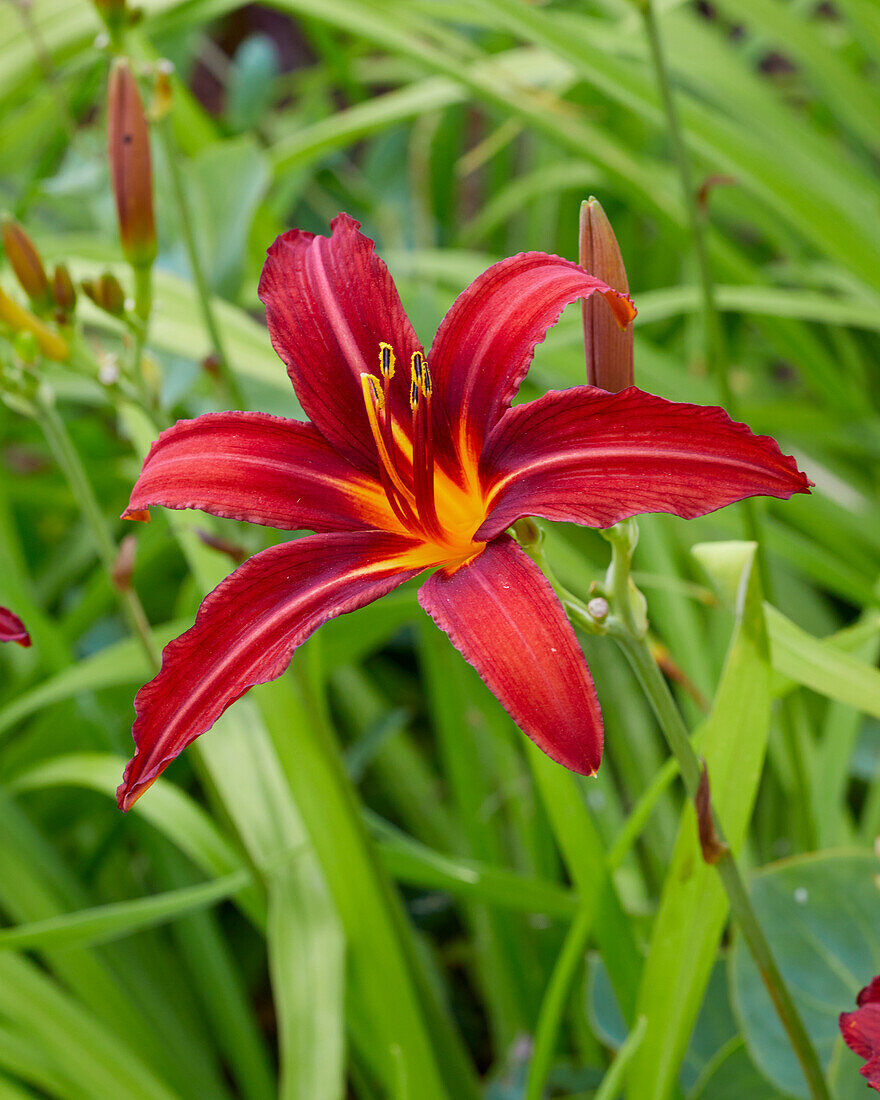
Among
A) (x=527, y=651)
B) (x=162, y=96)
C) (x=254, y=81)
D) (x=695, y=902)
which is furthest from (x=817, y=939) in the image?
(x=254, y=81)

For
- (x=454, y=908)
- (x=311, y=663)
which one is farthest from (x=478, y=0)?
(x=454, y=908)

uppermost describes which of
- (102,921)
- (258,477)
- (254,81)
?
(254,81)

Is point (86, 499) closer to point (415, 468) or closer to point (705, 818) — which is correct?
point (415, 468)

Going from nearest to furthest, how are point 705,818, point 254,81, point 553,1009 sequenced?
point 705,818, point 553,1009, point 254,81

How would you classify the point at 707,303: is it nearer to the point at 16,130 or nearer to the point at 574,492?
the point at 574,492

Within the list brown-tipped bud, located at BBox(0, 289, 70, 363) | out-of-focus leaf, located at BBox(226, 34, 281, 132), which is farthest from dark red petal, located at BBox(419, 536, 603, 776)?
out-of-focus leaf, located at BBox(226, 34, 281, 132)

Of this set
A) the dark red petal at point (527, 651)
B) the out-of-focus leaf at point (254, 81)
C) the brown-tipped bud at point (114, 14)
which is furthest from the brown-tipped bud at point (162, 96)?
the out-of-focus leaf at point (254, 81)

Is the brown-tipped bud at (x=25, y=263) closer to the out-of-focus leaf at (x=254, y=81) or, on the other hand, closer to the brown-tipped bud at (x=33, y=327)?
the brown-tipped bud at (x=33, y=327)
